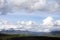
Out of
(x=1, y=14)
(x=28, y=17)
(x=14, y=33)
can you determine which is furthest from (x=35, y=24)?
(x=1, y=14)

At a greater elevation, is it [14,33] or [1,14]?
[1,14]

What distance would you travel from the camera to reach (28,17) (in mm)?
2043

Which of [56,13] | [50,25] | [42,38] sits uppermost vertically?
[56,13]

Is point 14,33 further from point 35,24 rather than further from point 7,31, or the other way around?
point 35,24

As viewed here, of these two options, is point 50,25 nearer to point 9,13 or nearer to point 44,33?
point 44,33

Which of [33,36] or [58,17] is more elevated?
[58,17]

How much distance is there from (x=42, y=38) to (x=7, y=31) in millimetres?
487

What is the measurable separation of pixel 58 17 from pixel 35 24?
32 cm

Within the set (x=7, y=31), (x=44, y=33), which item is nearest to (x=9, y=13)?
(x=7, y=31)

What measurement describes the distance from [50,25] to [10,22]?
55 centimetres

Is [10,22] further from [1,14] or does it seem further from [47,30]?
[47,30]

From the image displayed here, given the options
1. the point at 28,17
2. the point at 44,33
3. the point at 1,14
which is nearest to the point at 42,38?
the point at 44,33

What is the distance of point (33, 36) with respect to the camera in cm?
202

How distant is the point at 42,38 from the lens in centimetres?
203
